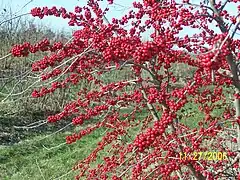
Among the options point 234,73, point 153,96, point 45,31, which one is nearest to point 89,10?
point 153,96

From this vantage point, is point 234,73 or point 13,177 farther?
point 13,177

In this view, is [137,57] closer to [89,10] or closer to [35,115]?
[89,10]

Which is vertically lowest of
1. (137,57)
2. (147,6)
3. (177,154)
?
(177,154)

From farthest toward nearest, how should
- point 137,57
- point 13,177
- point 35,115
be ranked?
point 35,115
point 13,177
point 137,57

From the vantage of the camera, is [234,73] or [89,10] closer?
[234,73]

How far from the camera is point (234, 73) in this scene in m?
2.53

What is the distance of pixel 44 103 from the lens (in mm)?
14555

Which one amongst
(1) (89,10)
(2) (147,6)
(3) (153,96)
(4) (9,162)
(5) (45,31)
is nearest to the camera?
(3) (153,96)

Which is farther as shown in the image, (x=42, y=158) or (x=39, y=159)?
(x=42, y=158)

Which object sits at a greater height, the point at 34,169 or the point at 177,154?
the point at 177,154

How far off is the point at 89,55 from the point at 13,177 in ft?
17.6

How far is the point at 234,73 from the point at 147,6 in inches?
32.2

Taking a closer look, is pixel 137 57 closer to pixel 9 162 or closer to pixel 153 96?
pixel 153 96

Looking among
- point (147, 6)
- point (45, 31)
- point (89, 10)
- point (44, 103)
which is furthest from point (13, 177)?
point (45, 31)
